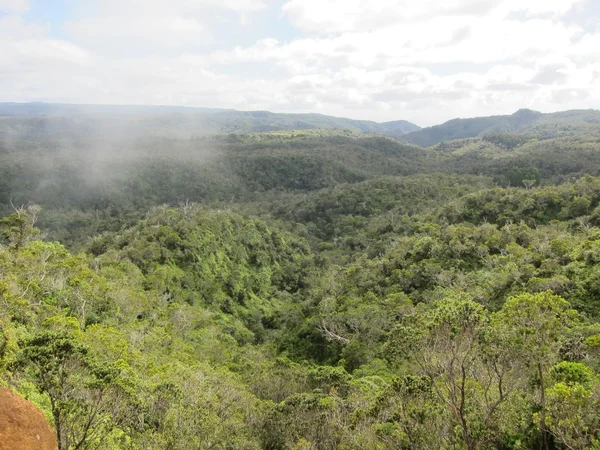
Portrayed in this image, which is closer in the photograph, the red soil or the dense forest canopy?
the red soil

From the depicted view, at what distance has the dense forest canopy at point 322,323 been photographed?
39.4 ft

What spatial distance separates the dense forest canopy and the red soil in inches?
33.7

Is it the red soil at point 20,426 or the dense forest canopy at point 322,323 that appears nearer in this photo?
the red soil at point 20,426

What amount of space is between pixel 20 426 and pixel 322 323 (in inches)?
1441

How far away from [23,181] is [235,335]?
422 ft

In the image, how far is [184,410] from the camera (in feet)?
53.2

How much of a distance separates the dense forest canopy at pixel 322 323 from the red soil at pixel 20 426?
855 millimetres

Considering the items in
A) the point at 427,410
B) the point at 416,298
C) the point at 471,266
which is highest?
the point at 427,410

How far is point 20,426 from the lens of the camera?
31.4 feet

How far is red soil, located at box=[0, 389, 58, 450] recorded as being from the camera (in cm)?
934

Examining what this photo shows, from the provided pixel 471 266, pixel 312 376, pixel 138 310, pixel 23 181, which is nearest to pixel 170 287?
pixel 138 310

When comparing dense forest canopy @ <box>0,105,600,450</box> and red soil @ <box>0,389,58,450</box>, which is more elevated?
red soil @ <box>0,389,58,450</box>

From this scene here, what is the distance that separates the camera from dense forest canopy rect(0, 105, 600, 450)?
39.4 feet

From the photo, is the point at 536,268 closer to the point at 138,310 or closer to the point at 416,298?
the point at 416,298
